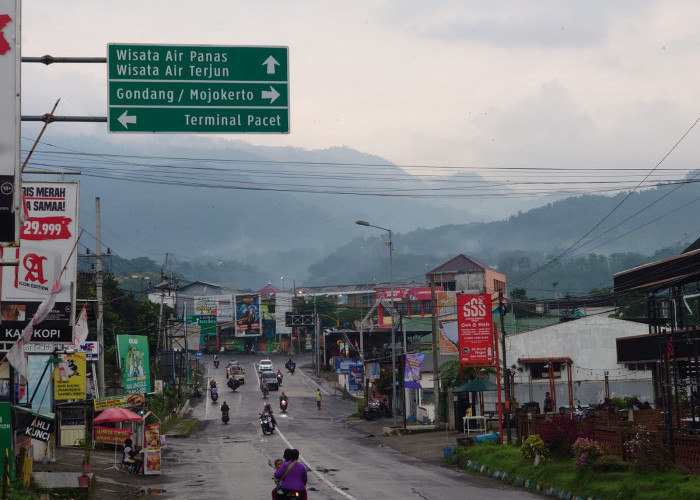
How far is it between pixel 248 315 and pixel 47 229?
11614 cm

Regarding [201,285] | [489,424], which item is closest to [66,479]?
[489,424]

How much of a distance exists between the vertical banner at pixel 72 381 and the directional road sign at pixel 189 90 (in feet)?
79.4

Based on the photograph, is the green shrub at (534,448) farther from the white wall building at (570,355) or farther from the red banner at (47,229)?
the white wall building at (570,355)

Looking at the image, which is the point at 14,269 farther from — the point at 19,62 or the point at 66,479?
the point at 19,62

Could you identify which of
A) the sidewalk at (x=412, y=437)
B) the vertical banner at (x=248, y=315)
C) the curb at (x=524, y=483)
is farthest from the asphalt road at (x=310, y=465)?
the vertical banner at (x=248, y=315)

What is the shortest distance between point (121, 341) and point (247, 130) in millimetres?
29553

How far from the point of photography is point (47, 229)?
21.6 meters

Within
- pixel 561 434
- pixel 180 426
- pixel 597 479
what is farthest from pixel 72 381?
pixel 597 479

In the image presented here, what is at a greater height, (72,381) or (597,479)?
(72,381)

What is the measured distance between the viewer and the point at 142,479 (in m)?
28.9

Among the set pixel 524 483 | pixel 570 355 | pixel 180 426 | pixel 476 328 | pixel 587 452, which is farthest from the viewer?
pixel 180 426

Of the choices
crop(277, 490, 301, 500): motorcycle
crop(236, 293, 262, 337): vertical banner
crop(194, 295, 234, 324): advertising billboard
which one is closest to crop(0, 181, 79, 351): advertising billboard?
crop(277, 490, 301, 500): motorcycle

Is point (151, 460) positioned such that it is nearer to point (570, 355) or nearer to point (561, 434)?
point (561, 434)

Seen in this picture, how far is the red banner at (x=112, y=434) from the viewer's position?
1353 inches
